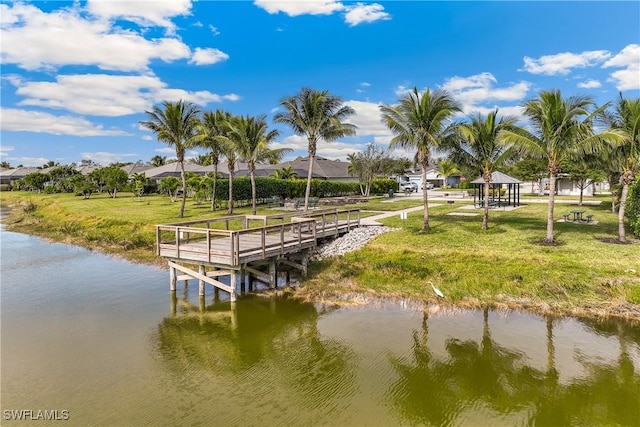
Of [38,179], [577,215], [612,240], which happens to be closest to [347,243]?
[612,240]

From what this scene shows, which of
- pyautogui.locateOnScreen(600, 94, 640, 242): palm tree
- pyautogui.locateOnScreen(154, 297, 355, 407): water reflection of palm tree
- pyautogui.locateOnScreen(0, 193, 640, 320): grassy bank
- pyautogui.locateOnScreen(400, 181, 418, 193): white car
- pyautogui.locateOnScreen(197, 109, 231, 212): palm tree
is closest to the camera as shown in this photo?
pyautogui.locateOnScreen(154, 297, 355, 407): water reflection of palm tree

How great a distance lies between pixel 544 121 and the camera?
1509 cm

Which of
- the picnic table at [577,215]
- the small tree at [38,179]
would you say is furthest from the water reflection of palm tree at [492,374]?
the small tree at [38,179]

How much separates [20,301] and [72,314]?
277cm

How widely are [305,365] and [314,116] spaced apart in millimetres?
17333

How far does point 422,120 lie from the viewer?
1770 cm

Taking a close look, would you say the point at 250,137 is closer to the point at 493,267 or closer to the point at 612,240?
the point at 493,267

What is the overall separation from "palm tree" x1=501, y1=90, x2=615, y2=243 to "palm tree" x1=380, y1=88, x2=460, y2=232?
2819 millimetres

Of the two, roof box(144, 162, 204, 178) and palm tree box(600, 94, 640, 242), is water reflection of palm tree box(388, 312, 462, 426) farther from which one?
roof box(144, 162, 204, 178)

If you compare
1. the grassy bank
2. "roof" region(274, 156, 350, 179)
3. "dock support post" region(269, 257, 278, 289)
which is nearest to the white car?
"roof" region(274, 156, 350, 179)

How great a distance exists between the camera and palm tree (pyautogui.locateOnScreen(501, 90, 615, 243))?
14.6m

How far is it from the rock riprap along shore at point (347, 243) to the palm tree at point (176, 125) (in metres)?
13.4

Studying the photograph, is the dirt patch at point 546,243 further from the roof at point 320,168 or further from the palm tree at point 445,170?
the palm tree at point 445,170

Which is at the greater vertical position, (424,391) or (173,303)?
(173,303)
